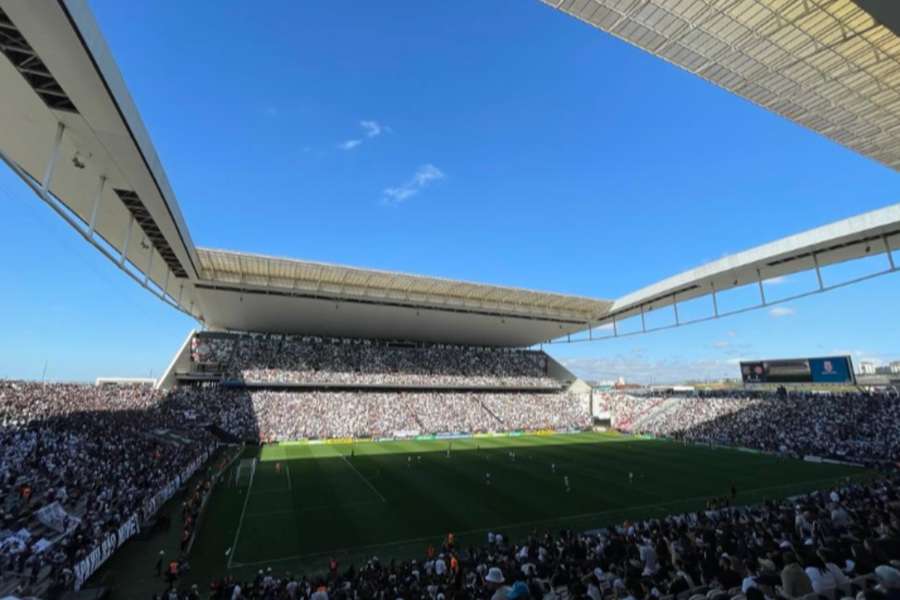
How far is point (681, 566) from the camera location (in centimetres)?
897

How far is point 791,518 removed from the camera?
42.5 feet

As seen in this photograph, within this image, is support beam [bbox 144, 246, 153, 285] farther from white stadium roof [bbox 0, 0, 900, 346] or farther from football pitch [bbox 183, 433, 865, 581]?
football pitch [bbox 183, 433, 865, 581]

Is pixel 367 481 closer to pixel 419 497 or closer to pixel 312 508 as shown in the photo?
pixel 419 497

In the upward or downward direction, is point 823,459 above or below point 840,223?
below

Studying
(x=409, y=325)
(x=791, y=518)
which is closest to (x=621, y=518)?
(x=791, y=518)

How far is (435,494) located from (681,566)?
1610cm

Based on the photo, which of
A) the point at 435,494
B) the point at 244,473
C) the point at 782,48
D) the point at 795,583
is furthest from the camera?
the point at 244,473

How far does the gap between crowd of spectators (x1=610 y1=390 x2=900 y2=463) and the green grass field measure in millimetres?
3761

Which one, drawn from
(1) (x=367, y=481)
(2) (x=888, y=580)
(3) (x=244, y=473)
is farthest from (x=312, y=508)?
(2) (x=888, y=580)

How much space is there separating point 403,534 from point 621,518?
32.2 feet

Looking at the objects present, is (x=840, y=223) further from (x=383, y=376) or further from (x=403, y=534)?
(x=383, y=376)

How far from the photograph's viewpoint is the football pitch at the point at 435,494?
1672cm

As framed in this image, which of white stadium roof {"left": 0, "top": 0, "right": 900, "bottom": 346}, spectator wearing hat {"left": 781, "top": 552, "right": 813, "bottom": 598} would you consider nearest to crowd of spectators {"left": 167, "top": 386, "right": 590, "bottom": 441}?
white stadium roof {"left": 0, "top": 0, "right": 900, "bottom": 346}

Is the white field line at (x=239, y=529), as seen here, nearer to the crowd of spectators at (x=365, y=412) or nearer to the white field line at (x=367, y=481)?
the white field line at (x=367, y=481)
